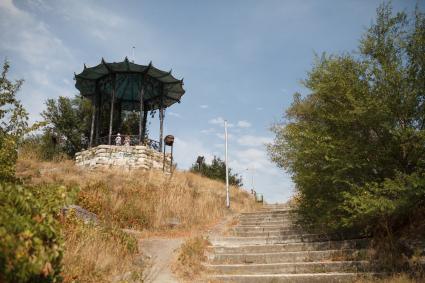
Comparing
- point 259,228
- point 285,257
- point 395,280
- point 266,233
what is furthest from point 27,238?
point 259,228

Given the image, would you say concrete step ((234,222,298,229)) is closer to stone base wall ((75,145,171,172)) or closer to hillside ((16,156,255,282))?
hillside ((16,156,255,282))

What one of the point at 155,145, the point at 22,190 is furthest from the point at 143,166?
the point at 22,190

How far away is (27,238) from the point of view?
118 inches

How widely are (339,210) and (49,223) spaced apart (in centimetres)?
650

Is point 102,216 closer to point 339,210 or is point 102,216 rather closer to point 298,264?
point 298,264

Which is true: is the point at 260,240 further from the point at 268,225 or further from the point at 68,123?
the point at 68,123

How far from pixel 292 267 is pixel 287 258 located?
0.71 m

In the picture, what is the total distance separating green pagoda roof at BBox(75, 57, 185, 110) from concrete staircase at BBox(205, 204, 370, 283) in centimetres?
1434

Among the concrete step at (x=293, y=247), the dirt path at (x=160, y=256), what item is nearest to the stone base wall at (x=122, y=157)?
the dirt path at (x=160, y=256)

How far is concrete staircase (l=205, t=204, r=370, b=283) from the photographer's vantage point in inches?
282

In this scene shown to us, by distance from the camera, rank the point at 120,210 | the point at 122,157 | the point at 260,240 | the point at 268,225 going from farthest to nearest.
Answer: the point at 122,157 < the point at 120,210 < the point at 268,225 < the point at 260,240

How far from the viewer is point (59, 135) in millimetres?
24812

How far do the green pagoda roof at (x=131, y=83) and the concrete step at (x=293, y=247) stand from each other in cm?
1470

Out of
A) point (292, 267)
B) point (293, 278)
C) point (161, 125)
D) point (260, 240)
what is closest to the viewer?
point (293, 278)
